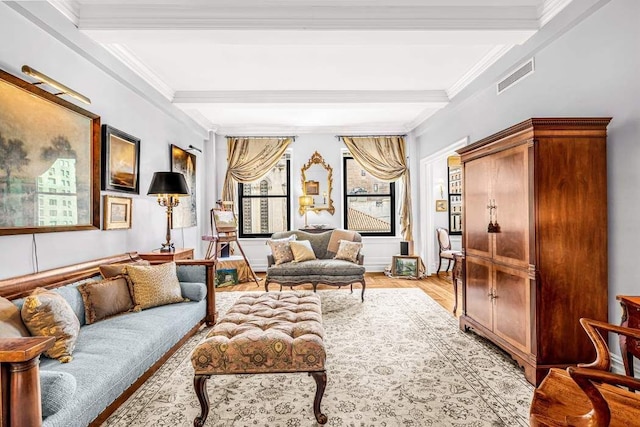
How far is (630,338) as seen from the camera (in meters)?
1.74

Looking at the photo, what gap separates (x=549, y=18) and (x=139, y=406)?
4254 millimetres

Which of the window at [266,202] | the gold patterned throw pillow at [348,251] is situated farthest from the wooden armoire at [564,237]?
the window at [266,202]

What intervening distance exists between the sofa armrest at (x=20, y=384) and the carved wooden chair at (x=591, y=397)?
1963 mm

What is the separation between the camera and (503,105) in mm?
3740

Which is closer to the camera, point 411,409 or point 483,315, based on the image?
point 411,409

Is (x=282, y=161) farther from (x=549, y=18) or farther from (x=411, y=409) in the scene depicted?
(x=411, y=409)

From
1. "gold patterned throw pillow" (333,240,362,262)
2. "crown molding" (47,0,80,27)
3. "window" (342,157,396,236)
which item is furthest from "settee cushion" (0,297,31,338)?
"window" (342,157,396,236)

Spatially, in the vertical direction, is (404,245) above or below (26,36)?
below

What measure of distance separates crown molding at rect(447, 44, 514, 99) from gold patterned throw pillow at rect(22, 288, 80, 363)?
4302mm

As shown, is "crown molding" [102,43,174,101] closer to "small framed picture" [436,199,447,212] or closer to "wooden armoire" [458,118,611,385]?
"wooden armoire" [458,118,611,385]

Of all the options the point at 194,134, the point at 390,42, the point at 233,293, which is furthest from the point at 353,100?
the point at 233,293

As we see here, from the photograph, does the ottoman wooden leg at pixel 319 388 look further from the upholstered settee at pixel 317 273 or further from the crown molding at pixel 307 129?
the crown molding at pixel 307 129

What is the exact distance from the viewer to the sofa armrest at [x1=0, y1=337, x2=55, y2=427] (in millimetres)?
1315

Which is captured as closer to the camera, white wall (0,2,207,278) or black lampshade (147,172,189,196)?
white wall (0,2,207,278)
